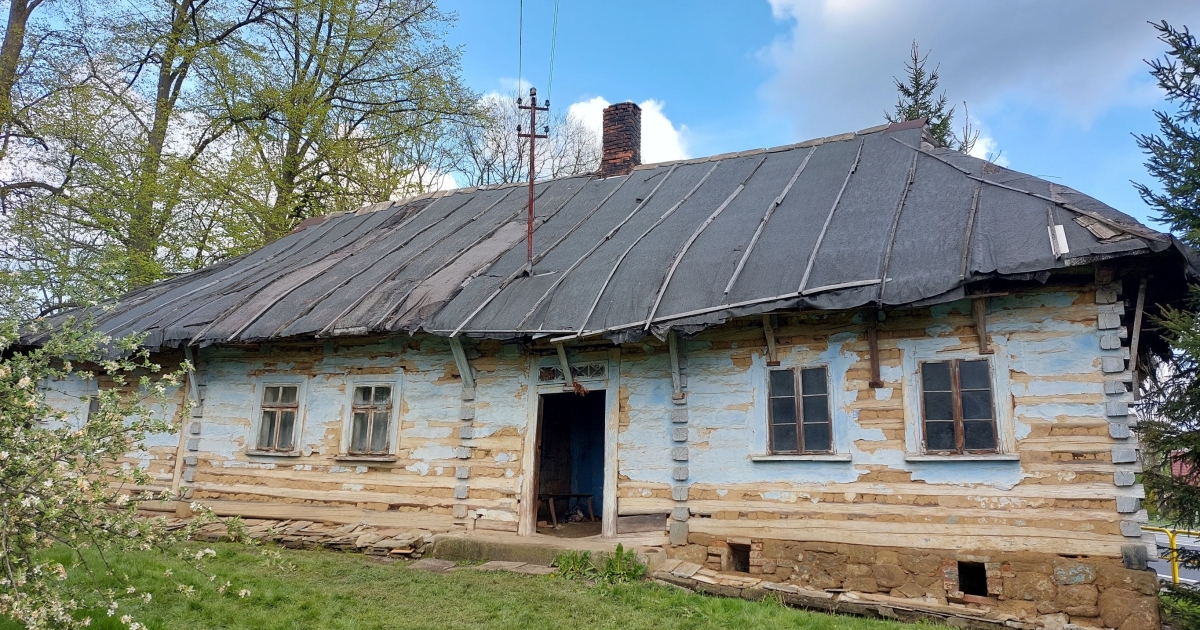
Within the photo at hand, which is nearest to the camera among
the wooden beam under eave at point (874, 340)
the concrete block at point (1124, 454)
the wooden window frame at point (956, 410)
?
the concrete block at point (1124, 454)

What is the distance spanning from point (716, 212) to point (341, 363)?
19.0 feet

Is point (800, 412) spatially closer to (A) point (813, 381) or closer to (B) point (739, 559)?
(A) point (813, 381)

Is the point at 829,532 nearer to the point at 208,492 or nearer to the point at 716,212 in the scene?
the point at 716,212

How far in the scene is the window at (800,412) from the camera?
328 inches

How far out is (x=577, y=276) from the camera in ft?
33.5

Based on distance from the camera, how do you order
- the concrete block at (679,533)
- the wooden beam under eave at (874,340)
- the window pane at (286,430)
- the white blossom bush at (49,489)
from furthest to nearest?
the window pane at (286,430) → the concrete block at (679,533) → the wooden beam under eave at (874,340) → the white blossom bush at (49,489)

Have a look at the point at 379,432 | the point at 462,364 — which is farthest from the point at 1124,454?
the point at 379,432

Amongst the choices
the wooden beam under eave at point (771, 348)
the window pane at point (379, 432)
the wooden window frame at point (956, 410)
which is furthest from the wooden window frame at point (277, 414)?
the wooden window frame at point (956, 410)

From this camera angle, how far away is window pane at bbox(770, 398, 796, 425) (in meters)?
8.49

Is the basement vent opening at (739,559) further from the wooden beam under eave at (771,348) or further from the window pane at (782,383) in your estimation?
the wooden beam under eave at (771,348)

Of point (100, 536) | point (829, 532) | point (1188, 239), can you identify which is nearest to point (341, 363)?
point (100, 536)

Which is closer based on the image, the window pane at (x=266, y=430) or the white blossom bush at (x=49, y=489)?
the white blossom bush at (x=49, y=489)

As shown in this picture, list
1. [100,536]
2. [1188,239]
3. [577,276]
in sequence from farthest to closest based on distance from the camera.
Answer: [577,276] < [1188,239] < [100,536]

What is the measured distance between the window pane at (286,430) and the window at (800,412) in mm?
6877
